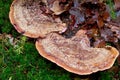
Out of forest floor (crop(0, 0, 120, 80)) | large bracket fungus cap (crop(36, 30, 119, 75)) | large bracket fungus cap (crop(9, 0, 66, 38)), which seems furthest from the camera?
large bracket fungus cap (crop(9, 0, 66, 38))

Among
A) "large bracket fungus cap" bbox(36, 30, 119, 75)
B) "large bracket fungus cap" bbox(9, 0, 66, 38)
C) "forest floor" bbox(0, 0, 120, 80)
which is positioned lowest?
"forest floor" bbox(0, 0, 120, 80)

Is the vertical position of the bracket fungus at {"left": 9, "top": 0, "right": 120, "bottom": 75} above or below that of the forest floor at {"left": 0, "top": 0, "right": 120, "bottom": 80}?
above

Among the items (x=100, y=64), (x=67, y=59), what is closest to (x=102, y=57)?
(x=100, y=64)

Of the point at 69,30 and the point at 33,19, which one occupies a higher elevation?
the point at 33,19

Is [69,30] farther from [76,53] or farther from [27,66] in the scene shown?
[27,66]

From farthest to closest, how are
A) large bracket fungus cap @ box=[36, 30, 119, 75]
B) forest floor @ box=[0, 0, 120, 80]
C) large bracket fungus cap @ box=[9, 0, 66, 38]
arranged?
large bracket fungus cap @ box=[9, 0, 66, 38]
forest floor @ box=[0, 0, 120, 80]
large bracket fungus cap @ box=[36, 30, 119, 75]

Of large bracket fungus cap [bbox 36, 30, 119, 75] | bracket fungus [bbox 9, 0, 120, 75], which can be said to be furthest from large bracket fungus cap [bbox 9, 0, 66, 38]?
large bracket fungus cap [bbox 36, 30, 119, 75]

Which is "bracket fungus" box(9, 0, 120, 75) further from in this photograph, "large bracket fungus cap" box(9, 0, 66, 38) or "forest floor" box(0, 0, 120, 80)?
"forest floor" box(0, 0, 120, 80)

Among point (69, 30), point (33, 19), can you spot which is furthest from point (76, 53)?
point (33, 19)

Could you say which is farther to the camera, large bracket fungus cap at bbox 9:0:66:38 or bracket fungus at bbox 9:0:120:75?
large bracket fungus cap at bbox 9:0:66:38
